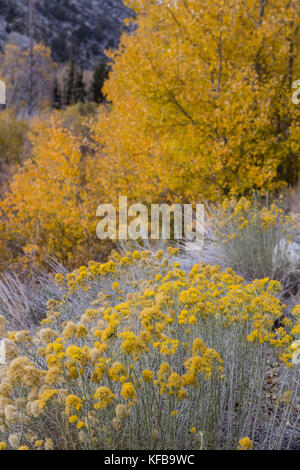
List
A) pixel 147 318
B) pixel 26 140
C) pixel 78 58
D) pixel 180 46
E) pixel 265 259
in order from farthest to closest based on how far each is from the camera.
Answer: pixel 78 58 → pixel 26 140 → pixel 180 46 → pixel 265 259 → pixel 147 318

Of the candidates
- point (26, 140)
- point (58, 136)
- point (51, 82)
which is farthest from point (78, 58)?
point (58, 136)

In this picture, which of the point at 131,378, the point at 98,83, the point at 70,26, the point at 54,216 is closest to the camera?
the point at 131,378

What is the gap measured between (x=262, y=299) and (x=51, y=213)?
274 inches

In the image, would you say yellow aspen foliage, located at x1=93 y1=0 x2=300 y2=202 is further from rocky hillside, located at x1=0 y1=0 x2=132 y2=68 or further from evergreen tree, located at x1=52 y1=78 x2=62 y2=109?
rocky hillside, located at x1=0 y1=0 x2=132 y2=68

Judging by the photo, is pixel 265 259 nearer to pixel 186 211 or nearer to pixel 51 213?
pixel 186 211

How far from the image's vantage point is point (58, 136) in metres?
8.75

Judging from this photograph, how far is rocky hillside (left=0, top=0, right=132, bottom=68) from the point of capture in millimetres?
51594

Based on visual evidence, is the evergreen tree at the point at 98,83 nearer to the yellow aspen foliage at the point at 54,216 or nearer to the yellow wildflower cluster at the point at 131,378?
the yellow aspen foliage at the point at 54,216

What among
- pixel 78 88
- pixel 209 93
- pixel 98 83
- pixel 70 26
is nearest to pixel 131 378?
pixel 209 93

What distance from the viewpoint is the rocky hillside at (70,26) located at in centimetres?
5159

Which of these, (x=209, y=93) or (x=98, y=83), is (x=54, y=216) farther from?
(x=98, y=83)

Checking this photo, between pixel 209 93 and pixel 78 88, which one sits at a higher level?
pixel 78 88

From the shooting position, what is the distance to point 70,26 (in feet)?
217
